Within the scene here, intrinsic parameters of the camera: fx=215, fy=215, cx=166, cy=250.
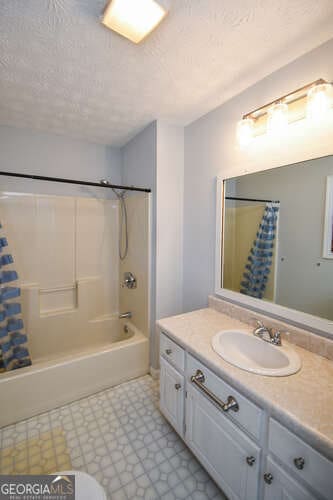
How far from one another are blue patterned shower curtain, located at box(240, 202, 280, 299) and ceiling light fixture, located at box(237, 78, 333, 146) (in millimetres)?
452

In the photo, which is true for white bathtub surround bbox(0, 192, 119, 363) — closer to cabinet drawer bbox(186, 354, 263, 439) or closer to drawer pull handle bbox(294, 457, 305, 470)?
cabinet drawer bbox(186, 354, 263, 439)

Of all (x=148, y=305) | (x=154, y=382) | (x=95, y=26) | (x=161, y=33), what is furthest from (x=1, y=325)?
(x=161, y=33)

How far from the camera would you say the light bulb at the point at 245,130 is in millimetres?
1360

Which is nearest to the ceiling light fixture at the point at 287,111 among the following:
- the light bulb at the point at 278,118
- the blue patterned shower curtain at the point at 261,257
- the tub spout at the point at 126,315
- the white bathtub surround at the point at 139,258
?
the light bulb at the point at 278,118

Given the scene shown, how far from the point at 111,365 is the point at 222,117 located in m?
2.25

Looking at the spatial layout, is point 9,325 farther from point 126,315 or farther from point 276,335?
point 276,335

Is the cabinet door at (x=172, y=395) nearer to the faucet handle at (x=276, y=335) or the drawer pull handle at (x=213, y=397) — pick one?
the drawer pull handle at (x=213, y=397)

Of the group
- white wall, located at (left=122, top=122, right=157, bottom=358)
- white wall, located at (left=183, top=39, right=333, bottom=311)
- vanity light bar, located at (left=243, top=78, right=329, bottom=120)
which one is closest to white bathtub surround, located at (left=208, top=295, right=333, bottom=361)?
white wall, located at (left=183, top=39, right=333, bottom=311)

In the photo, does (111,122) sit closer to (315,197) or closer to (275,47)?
(275,47)

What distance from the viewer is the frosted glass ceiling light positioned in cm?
89

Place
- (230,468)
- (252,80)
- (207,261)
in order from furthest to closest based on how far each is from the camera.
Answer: (207,261)
(252,80)
(230,468)

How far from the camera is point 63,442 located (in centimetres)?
143

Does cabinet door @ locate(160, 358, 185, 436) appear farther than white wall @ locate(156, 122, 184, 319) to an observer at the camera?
No

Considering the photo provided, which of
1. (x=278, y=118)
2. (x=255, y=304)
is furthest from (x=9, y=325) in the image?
(x=278, y=118)
